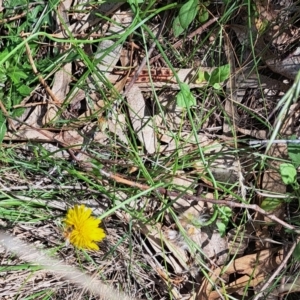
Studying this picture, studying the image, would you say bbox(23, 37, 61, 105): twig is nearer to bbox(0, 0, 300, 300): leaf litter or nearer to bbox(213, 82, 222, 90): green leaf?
bbox(0, 0, 300, 300): leaf litter

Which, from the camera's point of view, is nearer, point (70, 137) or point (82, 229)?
point (82, 229)

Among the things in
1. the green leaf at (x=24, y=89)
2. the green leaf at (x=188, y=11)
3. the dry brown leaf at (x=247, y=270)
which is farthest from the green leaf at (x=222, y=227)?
the green leaf at (x=24, y=89)

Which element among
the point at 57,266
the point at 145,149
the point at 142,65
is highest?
the point at 142,65

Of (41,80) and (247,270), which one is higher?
(41,80)

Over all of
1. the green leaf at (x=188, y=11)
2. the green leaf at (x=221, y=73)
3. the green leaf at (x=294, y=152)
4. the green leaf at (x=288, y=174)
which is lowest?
the green leaf at (x=288, y=174)

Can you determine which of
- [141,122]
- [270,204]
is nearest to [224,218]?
[270,204]

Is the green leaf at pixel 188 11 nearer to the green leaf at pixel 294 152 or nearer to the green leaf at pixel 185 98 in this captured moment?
the green leaf at pixel 185 98

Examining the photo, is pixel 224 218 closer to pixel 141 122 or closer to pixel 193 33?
pixel 141 122

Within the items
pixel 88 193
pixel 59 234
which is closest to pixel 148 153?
pixel 88 193
